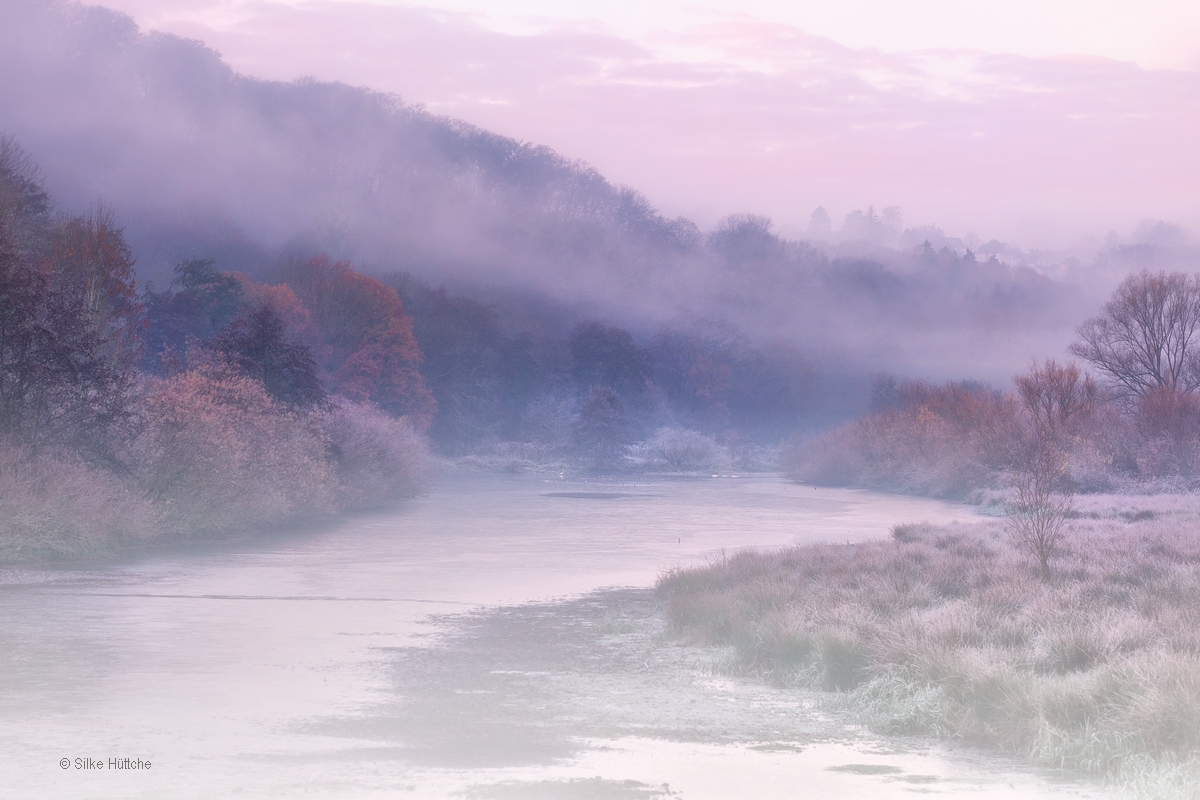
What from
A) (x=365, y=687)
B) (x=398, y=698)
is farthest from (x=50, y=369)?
(x=398, y=698)

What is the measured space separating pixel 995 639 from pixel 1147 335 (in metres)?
56.4

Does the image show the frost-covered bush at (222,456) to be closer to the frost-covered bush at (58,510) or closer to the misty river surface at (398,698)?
the frost-covered bush at (58,510)

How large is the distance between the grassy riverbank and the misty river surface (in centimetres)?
49

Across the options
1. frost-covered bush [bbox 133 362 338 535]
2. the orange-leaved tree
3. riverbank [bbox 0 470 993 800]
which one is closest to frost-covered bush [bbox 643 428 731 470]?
the orange-leaved tree

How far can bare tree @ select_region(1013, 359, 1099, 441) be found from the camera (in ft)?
158

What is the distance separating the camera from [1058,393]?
160ft

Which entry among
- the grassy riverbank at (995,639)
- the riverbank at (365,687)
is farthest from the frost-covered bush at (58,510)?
the grassy riverbank at (995,639)

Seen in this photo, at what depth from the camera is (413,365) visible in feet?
235

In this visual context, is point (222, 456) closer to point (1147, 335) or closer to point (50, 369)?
point (50, 369)

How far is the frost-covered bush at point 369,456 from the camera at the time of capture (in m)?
40.3

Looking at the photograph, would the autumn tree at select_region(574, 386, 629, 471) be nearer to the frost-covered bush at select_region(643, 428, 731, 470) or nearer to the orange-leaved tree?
the frost-covered bush at select_region(643, 428, 731, 470)

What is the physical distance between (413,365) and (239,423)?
40382 millimetres

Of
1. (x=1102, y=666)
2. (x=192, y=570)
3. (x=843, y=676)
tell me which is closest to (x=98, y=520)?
(x=192, y=570)

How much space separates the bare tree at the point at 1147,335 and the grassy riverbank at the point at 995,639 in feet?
147
